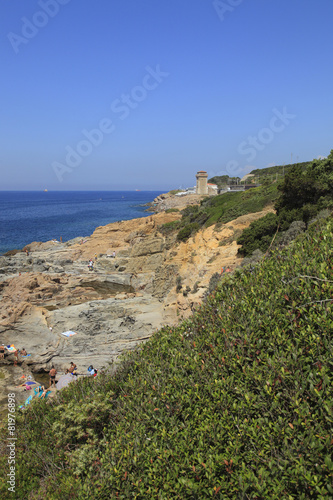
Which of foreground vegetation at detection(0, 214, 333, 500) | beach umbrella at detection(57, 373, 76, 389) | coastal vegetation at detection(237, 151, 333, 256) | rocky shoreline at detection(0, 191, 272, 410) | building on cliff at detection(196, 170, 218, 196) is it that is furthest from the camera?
building on cliff at detection(196, 170, 218, 196)

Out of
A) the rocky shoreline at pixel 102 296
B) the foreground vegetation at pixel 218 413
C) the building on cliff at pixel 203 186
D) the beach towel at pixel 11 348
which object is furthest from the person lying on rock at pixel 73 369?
the building on cliff at pixel 203 186

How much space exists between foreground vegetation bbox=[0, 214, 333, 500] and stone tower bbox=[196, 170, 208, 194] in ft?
248

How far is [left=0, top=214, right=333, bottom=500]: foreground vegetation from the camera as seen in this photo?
417 cm

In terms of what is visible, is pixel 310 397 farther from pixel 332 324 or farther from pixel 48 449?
pixel 48 449

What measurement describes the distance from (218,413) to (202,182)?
8066 centimetres

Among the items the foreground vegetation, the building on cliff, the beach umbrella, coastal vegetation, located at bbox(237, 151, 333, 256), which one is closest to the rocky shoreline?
the beach umbrella

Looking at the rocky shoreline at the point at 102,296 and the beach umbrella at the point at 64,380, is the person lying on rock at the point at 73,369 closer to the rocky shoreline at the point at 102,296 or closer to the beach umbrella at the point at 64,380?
the beach umbrella at the point at 64,380

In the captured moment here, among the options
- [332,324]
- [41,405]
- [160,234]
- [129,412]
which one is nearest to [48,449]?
[41,405]

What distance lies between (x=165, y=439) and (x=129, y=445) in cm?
67

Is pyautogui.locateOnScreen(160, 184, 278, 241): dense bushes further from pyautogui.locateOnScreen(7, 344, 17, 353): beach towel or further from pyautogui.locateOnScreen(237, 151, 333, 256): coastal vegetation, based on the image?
pyautogui.locateOnScreen(7, 344, 17, 353): beach towel

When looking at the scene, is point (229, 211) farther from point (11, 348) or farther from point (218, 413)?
→ point (218, 413)

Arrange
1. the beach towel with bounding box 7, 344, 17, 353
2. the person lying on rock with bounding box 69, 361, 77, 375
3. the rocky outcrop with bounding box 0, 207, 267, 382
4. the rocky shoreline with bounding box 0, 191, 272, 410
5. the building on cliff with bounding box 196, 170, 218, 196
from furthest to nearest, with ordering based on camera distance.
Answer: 1. the building on cliff with bounding box 196, 170, 218, 196
2. the rocky outcrop with bounding box 0, 207, 267, 382
3. the rocky shoreline with bounding box 0, 191, 272, 410
4. the beach towel with bounding box 7, 344, 17, 353
5. the person lying on rock with bounding box 69, 361, 77, 375

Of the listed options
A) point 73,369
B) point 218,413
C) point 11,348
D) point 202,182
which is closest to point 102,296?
point 11,348

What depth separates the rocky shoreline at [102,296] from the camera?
16.8 m
